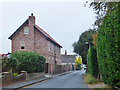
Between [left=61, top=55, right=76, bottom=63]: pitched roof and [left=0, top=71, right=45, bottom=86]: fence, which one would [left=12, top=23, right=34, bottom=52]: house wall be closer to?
[left=0, top=71, right=45, bottom=86]: fence

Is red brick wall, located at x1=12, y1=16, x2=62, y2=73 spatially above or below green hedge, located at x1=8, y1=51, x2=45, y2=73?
above

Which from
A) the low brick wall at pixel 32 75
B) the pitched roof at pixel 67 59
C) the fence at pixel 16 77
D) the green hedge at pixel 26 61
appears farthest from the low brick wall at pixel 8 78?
the pitched roof at pixel 67 59

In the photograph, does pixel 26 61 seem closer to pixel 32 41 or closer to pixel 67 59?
pixel 32 41

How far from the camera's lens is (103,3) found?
1066 centimetres

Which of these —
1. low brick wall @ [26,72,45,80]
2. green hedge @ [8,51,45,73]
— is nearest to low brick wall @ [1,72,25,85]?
green hedge @ [8,51,45,73]

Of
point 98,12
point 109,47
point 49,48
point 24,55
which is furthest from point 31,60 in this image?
point 109,47

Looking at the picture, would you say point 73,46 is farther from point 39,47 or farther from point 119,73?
point 119,73

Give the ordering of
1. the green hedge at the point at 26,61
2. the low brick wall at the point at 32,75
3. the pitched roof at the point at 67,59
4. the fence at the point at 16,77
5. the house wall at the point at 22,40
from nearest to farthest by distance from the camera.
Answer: the fence at the point at 16,77, the low brick wall at the point at 32,75, the green hedge at the point at 26,61, the house wall at the point at 22,40, the pitched roof at the point at 67,59

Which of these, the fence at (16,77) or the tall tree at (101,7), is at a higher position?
the tall tree at (101,7)

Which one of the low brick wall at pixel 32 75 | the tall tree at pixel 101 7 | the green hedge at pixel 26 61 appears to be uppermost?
the tall tree at pixel 101 7

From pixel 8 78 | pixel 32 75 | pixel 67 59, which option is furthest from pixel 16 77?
pixel 67 59

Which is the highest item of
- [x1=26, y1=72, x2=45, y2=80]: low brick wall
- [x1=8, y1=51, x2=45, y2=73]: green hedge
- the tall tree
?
the tall tree

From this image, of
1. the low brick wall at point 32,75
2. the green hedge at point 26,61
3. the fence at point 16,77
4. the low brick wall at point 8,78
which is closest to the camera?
the low brick wall at point 8,78

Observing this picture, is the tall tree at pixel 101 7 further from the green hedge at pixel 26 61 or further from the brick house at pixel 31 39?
the brick house at pixel 31 39
